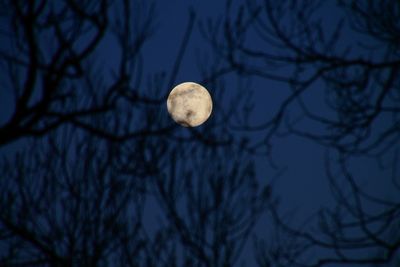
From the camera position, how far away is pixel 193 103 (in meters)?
5.17

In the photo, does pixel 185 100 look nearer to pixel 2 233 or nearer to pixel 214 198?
pixel 214 198

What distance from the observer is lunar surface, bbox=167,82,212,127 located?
464cm

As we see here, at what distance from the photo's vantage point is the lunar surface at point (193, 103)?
4.64 metres

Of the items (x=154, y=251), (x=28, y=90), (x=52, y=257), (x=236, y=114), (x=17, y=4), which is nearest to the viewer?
(x=28, y=90)

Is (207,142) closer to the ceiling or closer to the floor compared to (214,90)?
closer to the floor

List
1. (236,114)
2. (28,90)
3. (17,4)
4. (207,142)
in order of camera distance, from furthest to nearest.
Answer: (236,114), (207,142), (17,4), (28,90)

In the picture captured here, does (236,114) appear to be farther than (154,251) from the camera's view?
No

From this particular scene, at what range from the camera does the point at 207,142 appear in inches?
98.2

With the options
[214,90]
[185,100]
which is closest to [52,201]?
[185,100]

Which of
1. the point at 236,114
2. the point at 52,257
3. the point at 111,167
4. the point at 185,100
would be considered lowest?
the point at 52,257

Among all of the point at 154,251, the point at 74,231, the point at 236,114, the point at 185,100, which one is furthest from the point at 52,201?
the point at 236,114

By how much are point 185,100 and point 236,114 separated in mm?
1905

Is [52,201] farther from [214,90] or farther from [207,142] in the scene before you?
[207,142]

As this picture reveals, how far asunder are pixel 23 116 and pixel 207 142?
95 cm
